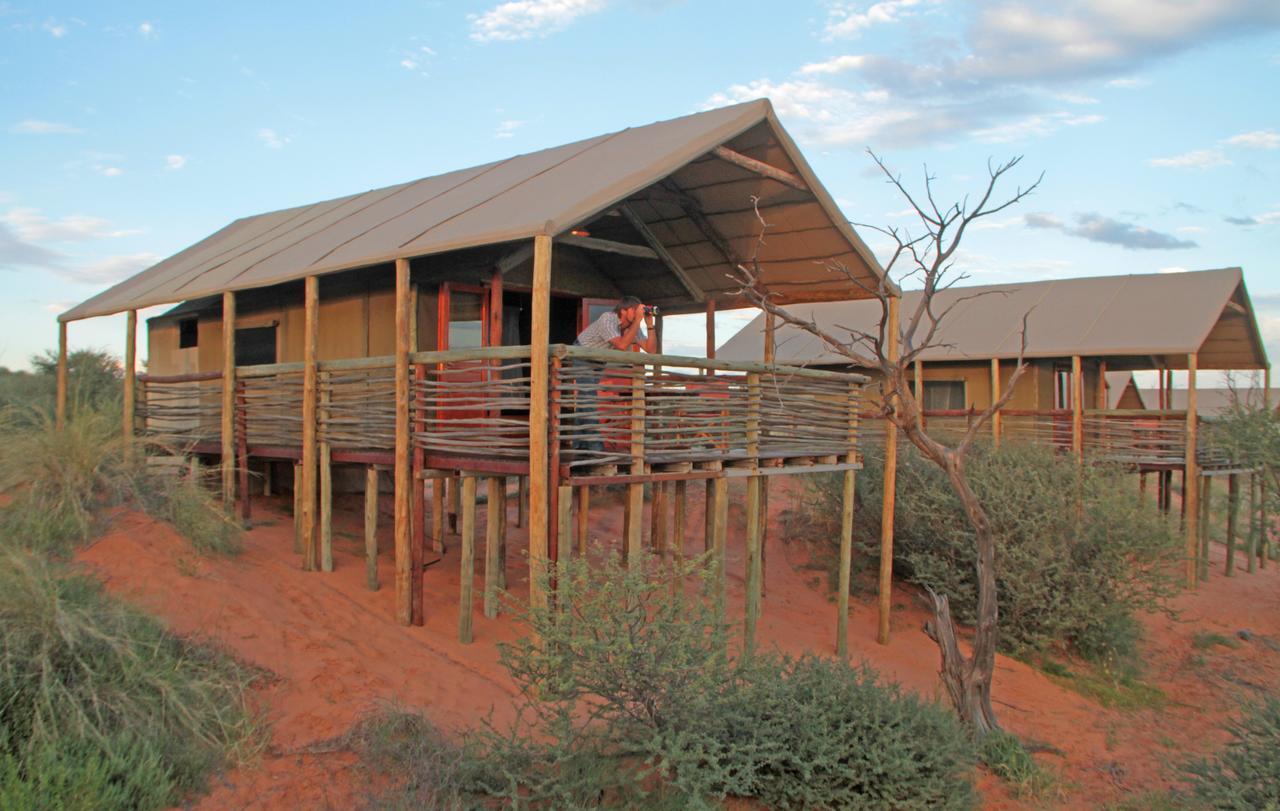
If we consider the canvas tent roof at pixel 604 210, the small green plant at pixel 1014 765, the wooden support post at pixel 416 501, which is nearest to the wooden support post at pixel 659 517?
the canvas tent roof at pixel 604 210

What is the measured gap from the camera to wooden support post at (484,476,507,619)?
9812mm

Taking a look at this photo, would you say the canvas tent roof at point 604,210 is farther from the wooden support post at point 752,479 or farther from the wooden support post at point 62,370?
the wooden support post at point 752,479

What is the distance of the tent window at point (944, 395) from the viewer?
67.9 feet

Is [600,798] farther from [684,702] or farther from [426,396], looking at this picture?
[426,396]

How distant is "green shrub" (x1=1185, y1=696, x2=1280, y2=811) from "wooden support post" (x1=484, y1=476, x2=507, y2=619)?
5.87 metres

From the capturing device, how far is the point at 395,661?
8.80 meters

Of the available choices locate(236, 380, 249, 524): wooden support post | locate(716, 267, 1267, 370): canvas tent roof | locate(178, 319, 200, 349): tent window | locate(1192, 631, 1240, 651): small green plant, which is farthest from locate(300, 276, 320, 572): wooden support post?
locate(1192, 631, 1240, 651): small green plant

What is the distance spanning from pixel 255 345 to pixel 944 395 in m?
13.2

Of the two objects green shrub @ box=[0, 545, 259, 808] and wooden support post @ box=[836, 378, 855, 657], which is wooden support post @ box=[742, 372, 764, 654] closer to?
wooden support post @ box=[836, 378, 855, 657]

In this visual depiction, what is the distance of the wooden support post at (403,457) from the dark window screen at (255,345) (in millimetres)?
4502

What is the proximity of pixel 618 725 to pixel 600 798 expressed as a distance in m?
0.45

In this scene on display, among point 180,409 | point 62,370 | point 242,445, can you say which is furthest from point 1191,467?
point 62,370

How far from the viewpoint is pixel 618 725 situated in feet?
22.1

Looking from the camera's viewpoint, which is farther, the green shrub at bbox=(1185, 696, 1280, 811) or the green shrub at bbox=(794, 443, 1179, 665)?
the green shrub at bbox=(794, 443, 1179, 665)
